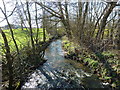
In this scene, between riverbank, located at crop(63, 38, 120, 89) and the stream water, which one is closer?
riverbank, located at crop(63, 38, 120, 89)

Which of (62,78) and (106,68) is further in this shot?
(62,78)

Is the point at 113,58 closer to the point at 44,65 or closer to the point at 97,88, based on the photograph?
the point at 97,88

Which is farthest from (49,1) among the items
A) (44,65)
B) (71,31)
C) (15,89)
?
(15,89)

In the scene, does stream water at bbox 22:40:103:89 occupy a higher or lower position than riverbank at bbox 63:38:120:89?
lower

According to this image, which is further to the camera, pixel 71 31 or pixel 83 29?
pixel 71 31

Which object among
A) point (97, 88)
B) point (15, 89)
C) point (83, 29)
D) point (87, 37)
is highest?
point (83, 29)

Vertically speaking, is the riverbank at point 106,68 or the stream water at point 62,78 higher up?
the riverbank at point 106,68

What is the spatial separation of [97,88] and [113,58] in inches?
94.0

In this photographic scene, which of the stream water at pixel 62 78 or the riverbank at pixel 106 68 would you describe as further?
the stream water at pixel 62 78

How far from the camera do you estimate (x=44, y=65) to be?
24.3 ft

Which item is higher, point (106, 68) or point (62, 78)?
point (106, 68)

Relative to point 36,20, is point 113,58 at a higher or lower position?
lower

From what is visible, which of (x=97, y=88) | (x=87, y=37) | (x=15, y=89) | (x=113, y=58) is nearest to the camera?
(x=15, y=89)

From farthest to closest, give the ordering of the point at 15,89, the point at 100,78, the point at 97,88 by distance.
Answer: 1. the point at 100,78
2. the point at 97,88
3. the point at 15,89
